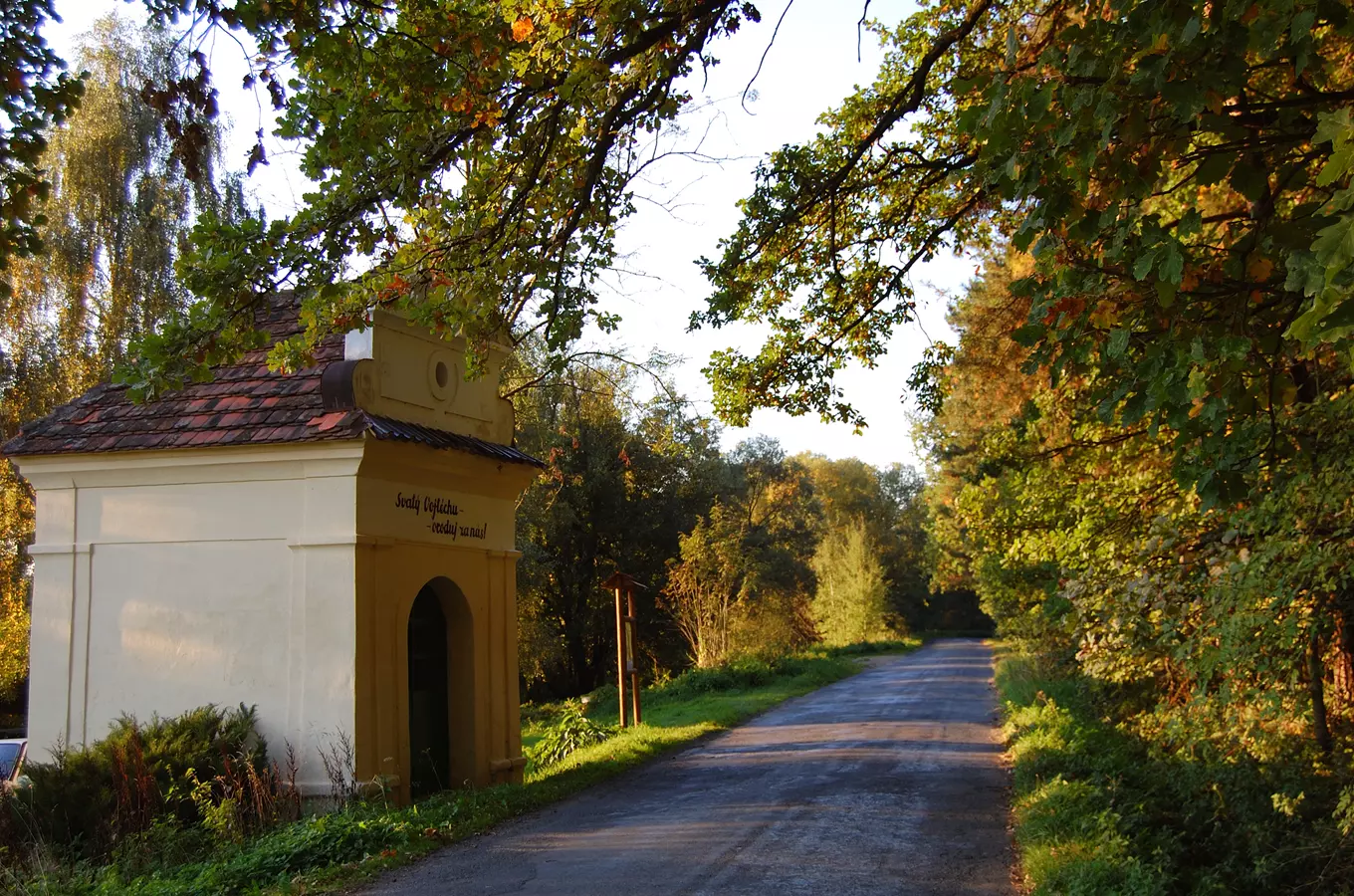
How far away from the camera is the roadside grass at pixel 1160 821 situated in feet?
27.4

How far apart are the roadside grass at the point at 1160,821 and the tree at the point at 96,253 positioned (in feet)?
72.6

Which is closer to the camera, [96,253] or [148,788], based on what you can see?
[148,788]

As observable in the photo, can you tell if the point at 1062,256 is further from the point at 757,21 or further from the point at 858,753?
the point at 858,753

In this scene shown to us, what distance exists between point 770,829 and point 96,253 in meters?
23.6

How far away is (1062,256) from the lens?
5.81 meters

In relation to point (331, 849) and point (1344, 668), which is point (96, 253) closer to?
point (331, 849)

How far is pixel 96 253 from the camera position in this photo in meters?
26.6

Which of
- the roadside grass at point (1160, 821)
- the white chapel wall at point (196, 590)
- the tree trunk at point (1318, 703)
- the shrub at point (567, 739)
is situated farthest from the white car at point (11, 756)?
the tree trunk at point (1318, 703)

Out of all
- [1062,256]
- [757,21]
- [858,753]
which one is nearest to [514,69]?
[757,21]

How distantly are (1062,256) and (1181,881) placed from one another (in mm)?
6536

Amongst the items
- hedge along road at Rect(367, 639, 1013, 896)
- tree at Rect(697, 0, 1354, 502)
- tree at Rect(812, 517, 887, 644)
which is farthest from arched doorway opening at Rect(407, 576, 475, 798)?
tree at Rect(812, 517, 887, 644)

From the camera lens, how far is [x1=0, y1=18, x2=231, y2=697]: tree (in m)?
26.2

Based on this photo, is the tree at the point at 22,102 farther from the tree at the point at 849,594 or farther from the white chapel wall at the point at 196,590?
the tree at the point at 849,594

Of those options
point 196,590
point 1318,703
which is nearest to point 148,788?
point 196,590
